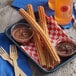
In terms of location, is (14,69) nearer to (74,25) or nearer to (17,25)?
(17,25)

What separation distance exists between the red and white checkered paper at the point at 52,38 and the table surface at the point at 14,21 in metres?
0.05

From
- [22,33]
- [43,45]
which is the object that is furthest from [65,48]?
[22,33]

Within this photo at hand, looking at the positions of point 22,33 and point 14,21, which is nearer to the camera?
point 22,33

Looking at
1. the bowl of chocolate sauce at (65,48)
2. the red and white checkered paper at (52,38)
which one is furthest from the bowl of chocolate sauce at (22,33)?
the bowl of chocolate sauce at (65,48)

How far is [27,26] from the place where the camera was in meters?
0.92

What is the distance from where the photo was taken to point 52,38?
34.2 inches

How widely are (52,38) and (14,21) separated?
0.28 metres

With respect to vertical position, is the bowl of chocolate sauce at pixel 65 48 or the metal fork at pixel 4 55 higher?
the metal fork at pixel 4 55

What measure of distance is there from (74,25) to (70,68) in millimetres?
283

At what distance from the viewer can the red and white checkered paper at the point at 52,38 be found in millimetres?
805

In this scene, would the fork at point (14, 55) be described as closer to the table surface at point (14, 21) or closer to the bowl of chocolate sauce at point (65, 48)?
the table surface at point (14, 21)

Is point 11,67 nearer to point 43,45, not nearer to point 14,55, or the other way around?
point 14,55

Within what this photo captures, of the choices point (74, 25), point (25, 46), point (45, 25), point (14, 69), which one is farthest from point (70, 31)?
point (14, 69)

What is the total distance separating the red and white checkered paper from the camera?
805 millimetres
